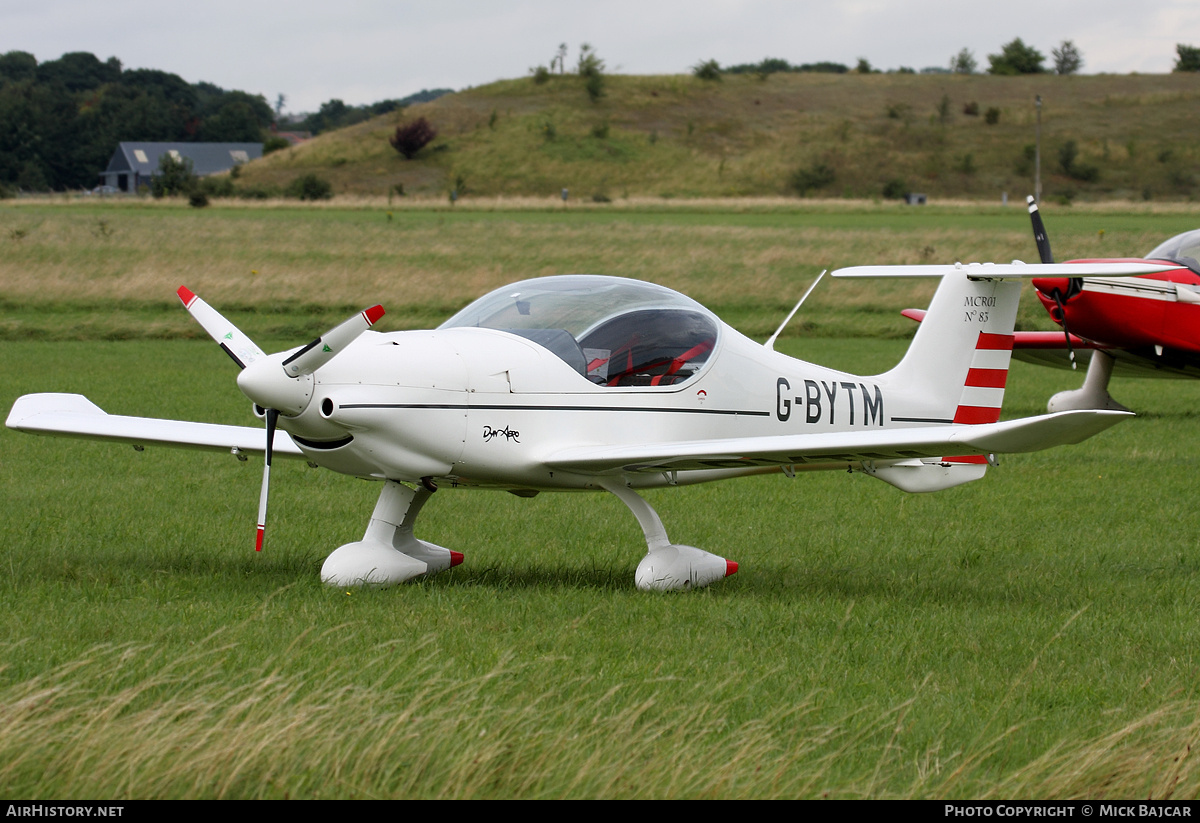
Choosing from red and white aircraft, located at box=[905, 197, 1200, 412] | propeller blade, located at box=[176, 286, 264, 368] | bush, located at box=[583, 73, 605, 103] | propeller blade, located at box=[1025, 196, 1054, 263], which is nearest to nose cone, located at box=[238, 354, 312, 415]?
propeller blade, located at box=[176, 286, 264, 368]

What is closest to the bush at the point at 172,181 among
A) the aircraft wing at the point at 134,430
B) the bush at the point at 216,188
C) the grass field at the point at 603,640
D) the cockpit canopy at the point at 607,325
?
the bush at the point at 216,188

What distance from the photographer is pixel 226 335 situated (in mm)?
7562

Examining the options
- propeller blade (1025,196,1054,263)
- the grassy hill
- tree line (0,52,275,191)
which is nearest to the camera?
propeller blade (1025,196,1054,263)

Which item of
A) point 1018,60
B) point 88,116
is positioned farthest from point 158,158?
point 1018,60

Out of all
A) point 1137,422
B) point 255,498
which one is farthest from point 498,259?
point 255,498

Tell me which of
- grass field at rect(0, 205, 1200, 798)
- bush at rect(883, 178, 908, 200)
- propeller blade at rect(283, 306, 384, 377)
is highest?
bush at rect(883, 178, 908, 200)

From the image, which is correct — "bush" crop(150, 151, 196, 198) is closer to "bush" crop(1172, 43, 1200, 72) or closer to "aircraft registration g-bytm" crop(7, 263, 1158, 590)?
"aircraft registration g-bytm" crop(7, 263, 1158, 590)

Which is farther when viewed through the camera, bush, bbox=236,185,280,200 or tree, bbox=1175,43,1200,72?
tree, bbox=1175,43,1200,72

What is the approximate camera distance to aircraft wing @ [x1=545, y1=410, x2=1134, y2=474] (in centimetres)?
629

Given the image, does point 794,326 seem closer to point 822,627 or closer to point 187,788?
point 822,627

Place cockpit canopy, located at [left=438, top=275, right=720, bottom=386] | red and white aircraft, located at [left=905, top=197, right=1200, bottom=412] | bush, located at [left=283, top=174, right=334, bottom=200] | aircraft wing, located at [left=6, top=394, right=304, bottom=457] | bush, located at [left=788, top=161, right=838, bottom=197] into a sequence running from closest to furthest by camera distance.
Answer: cockpit canopy, located at [left=438, top=275, right=720, bottom=386], aircraft wing, located at [left=6, top=394, right=304, bottom=457], red and white aircraft, located at [left=905, top=197, right=1200, bottom=412], bush, located at [left=283, top=174, right=334, bottom=200], bush, located at [left=788, top=161, right=838, bottom=197]

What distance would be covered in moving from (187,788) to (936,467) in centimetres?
641

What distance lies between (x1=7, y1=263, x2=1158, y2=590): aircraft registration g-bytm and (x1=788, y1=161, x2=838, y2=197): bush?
9222cm

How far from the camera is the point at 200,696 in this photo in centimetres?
484
